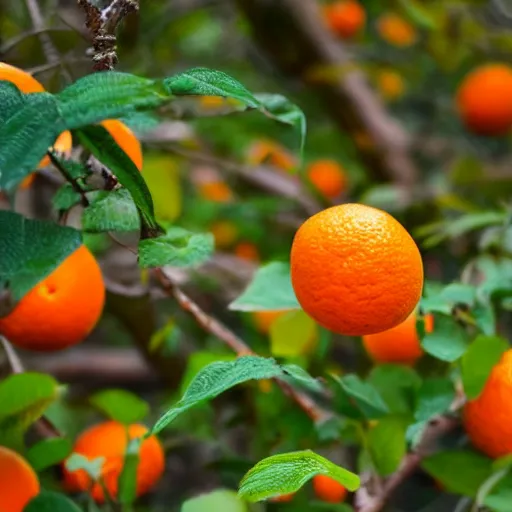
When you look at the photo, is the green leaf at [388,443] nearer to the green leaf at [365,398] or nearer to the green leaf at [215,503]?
the green leaf at [365,398]

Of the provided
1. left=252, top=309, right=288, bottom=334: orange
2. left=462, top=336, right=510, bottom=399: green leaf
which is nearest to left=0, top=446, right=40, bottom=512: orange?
left=462, top=336, right=510, bottom=399: green leaf

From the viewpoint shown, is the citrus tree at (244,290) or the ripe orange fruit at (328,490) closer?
the citrus tree at (244,290)

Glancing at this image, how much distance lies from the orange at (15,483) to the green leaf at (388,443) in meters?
0.25

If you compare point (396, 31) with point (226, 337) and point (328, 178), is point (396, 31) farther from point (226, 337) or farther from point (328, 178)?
point (226, 337)

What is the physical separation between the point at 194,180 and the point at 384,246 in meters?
1.23

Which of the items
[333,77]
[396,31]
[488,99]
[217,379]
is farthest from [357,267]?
[396,31]

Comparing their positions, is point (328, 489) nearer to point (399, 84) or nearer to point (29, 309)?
point (29, 309)

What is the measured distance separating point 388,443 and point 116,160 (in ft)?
1.05

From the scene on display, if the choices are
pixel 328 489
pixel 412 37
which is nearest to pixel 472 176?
pixel 412 37

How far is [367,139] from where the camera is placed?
134 centimetres

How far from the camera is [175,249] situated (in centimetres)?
48

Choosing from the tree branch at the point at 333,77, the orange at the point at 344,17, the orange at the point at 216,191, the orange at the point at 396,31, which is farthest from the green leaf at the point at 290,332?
the orange at the point at 396,31

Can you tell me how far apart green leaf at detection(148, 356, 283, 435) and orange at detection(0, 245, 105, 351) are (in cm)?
16

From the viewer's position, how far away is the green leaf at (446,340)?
1.86ft
